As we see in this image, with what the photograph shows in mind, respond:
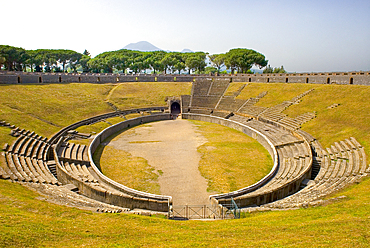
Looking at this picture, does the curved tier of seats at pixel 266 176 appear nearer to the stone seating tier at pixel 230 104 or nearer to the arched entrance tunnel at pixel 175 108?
the stone seating tier at pixel 230 104

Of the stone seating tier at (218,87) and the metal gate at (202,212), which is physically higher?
the stone seating tier at (218,87)

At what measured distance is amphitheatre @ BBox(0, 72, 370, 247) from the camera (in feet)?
32.8

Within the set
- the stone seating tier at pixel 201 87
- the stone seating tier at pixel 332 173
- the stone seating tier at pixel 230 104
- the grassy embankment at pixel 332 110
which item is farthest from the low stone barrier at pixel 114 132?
the grassy embankment at pixel 332 110

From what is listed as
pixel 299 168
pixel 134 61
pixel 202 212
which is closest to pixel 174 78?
pixel 134 61

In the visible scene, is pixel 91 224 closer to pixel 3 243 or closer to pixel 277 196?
pixel 3 243

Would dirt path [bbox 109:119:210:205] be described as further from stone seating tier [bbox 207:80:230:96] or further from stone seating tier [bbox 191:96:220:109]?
stone seating tier [bbox 207:80:230:96]

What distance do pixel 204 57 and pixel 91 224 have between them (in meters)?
87.1

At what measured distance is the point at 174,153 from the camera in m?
27.8

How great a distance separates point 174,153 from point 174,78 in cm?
4380

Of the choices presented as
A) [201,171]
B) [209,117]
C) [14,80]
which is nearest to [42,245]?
[201,171]

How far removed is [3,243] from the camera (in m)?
7.83

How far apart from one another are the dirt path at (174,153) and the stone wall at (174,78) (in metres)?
24.6

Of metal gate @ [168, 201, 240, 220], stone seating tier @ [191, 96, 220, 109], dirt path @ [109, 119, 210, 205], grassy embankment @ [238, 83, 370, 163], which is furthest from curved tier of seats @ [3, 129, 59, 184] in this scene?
stone seating tier @ [191, 96, 220, 109]

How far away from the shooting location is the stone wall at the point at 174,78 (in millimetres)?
41556
